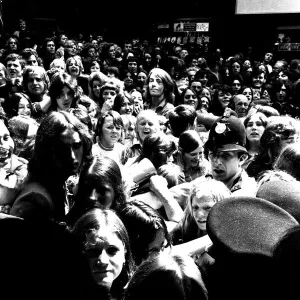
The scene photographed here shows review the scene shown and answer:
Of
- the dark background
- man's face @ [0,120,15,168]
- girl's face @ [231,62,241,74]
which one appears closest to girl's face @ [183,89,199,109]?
man's face @ [0,120,15,168]

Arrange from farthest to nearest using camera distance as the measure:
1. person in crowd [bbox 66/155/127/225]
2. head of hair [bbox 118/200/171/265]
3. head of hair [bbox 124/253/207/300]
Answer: person in crowd [bbox 66/155/127/225]
head of hair [bbox 118/200/171/265]
head of hair [bbox 124/253/207/300]

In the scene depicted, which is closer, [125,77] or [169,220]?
[169,220]

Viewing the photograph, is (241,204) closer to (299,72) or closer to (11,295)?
(11,295)

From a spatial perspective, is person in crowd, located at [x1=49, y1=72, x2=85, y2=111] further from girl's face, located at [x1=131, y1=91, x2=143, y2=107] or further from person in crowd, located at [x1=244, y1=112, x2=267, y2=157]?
person in crowd, located at [x1=244, y1=112, x2=267, y2=157]

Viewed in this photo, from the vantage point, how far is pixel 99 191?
2309mm

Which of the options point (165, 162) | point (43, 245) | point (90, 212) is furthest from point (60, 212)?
point (165, 162)

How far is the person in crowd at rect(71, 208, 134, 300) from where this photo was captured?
5.84 feet

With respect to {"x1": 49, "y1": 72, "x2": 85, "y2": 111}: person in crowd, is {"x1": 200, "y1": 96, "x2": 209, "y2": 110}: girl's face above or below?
below

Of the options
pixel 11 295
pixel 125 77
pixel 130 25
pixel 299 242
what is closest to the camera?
pixel 11 295

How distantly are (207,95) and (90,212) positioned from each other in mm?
4181

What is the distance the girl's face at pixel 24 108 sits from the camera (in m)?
4.04

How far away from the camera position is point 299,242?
88 centimetres

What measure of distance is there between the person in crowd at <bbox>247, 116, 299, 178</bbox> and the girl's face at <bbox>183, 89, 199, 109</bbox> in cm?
218

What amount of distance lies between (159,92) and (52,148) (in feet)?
9.84
